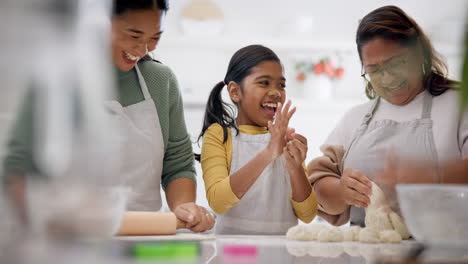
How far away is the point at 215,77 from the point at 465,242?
7.69 ft

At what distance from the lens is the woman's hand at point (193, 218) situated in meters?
Result: 1.24

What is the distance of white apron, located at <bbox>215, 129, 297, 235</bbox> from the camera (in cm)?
155

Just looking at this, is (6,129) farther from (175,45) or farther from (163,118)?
(175,45)

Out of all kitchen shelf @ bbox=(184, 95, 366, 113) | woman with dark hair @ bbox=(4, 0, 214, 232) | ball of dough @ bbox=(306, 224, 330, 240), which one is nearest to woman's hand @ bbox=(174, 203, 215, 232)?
woman with dark hair @ bbox=(4, 0, 214, 232)

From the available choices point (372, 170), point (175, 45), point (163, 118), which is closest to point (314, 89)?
point (175, 45)

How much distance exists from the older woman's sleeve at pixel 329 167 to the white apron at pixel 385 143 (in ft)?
0.09

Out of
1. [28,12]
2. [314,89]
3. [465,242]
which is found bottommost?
[314,89]

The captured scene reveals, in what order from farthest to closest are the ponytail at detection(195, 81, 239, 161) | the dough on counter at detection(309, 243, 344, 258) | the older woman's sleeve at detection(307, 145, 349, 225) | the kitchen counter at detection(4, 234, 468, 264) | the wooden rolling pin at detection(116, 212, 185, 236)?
1. the ponytail at detection(195, 81, 239, 161)
2. the older woman's sleeve at detection(307, 145, 349, 225)
3. the wooden rolling pin at detection(116, 212, 185, 236)
4. the dough on counter at detection(309, 243, 344, 258)
5. the kitchen counter at detection(4, 234, 468, 264)

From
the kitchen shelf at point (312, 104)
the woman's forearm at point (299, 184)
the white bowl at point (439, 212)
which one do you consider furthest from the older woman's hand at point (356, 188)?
the kitchen shelf at point (312, 104)

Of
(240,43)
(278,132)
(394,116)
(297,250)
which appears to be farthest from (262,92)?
(240,43)

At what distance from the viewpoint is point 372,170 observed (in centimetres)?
153

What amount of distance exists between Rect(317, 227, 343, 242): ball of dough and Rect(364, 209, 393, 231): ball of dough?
0.18 metres

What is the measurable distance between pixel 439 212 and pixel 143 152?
83cm

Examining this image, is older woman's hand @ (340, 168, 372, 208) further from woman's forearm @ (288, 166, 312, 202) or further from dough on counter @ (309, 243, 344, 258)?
dough on counter @ (309, 243, 344, 258)
